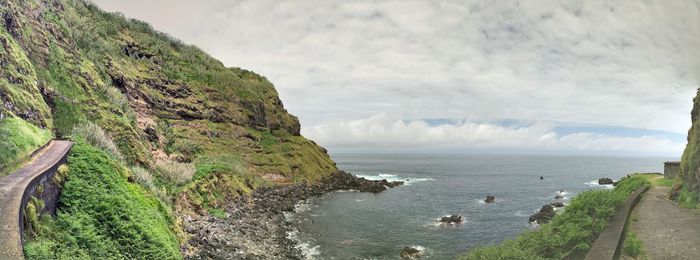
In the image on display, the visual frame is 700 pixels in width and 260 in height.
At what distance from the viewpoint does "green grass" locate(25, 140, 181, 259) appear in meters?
12.9

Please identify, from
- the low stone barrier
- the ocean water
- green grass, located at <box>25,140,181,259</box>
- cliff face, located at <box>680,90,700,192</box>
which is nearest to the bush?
the low stone barrier

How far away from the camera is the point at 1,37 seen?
20141 millimetres

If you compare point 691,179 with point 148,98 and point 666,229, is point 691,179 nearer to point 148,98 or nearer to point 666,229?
point 666,229

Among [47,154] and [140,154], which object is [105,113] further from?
[47,154]

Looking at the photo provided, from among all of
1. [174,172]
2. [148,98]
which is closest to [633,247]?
[174,172]

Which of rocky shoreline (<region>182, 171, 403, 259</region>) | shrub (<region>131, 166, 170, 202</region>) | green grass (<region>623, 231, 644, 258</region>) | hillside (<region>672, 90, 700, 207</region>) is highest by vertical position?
hillside (<region>672, 90, 700, 207</region>)

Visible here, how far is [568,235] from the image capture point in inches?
673

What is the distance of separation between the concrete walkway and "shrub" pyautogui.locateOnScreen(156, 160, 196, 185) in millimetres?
14334

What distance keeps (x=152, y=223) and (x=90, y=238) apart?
4365mm

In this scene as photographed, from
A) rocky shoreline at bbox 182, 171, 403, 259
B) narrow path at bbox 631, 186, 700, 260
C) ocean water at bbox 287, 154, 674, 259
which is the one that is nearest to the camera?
narrow path at bbox 631, 186, 700, 260

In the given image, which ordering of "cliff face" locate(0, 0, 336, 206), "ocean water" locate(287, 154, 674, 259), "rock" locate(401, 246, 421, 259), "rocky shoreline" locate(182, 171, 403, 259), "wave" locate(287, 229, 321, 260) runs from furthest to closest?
"ocean water" locate(287, 154, 674, 259)
"rock" locate(401, 246, 421, 259)
"wave" locate(287, 229, 321, 260)
"rocky shoreline" locate(182, 171, 403, 259)
"cliff face" locate(0, 0, 336, 206)

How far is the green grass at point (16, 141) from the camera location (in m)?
13.9

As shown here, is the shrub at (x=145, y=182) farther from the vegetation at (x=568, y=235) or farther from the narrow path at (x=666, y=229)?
the narrow path at (x=666, y=229)

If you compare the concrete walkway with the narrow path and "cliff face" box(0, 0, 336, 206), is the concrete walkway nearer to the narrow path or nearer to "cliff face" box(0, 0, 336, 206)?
"cliff face" box(0, 0, 336, 206)
